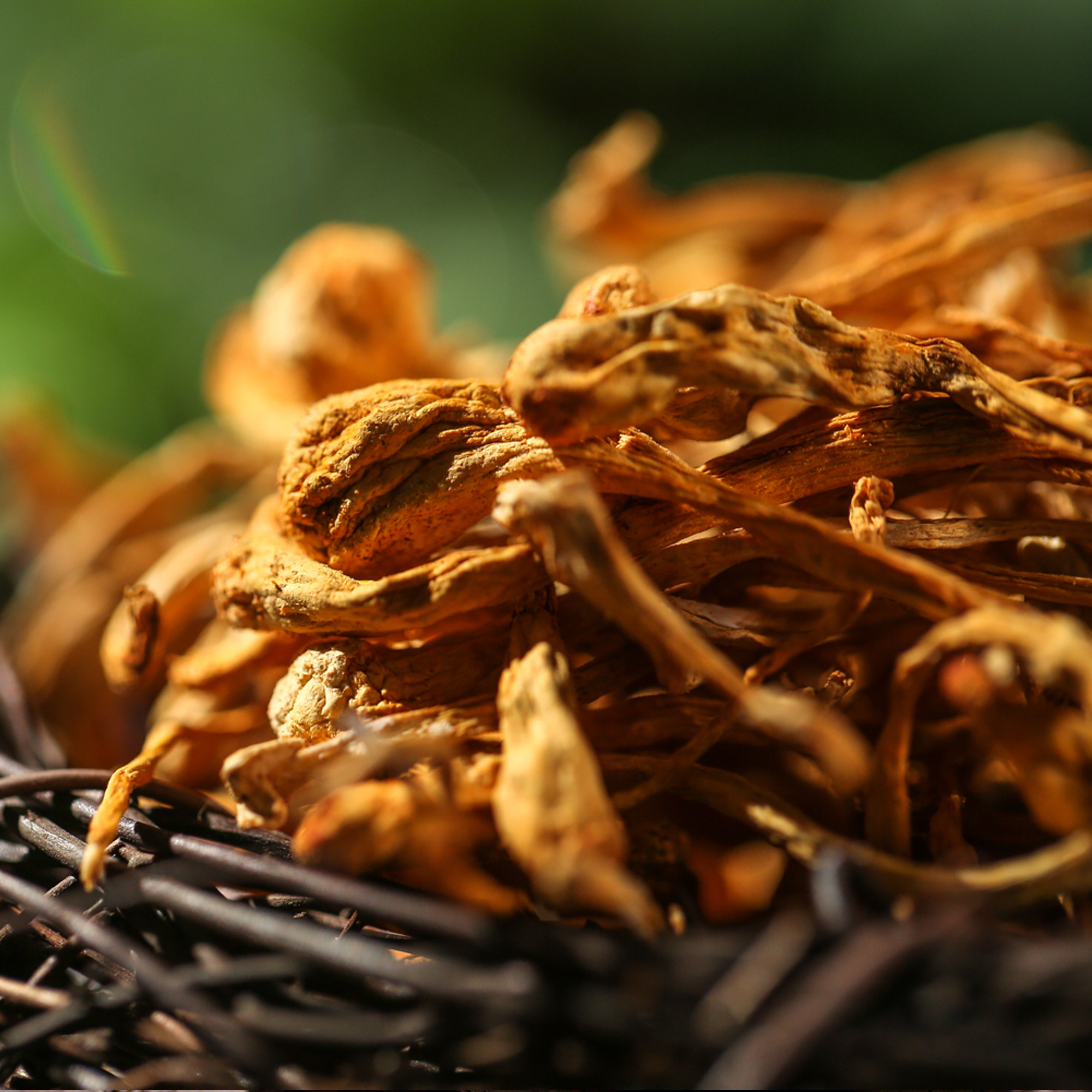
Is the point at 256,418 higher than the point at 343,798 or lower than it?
higher

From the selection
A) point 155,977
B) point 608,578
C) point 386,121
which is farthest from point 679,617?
point 386,121

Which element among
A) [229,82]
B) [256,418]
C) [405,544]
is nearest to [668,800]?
[405,544]

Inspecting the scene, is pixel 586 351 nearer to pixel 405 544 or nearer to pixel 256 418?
pixel 405 544

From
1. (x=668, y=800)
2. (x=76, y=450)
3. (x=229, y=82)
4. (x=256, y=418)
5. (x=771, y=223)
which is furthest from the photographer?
(x=229, y=82)

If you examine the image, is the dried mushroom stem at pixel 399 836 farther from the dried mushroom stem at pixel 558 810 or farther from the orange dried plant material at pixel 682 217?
the orange dried plant material at pixel 682 217

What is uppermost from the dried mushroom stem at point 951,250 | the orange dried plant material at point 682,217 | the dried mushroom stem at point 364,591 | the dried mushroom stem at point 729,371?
the orange dried plant material at point 682,217

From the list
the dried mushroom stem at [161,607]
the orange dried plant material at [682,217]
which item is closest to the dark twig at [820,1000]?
the dried mushroom stem at [161,607]
